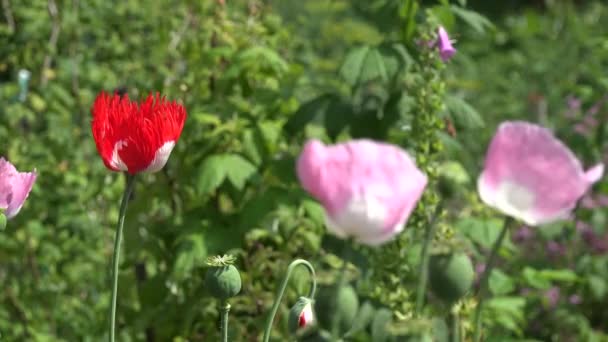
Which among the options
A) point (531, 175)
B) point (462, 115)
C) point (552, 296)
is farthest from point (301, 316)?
point (552, 296)

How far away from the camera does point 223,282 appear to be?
1231 millimetres

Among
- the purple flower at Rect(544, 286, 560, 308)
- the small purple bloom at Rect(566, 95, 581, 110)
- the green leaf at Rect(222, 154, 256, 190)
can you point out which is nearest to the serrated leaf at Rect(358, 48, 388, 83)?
the green leaf at Rect(222, 154, 256, 190)

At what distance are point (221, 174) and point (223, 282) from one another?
1.19 m

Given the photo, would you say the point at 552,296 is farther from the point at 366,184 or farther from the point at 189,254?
the point at 366,184

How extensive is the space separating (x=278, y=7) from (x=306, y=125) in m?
5.82

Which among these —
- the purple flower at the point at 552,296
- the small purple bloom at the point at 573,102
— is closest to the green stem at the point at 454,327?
the purple flower at the point at 552,296

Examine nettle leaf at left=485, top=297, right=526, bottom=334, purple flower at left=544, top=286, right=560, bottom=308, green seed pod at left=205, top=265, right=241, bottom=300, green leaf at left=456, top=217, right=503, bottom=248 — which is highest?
green seed pod at left=205, top=265, right=241, bottom=300

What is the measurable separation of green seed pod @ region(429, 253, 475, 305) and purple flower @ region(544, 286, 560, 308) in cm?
280

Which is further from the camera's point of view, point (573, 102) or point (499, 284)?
point (573, 102)

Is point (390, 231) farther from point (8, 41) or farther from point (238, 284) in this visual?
point (8, 41)

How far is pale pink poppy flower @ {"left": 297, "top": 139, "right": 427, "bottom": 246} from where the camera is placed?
973 millimetres

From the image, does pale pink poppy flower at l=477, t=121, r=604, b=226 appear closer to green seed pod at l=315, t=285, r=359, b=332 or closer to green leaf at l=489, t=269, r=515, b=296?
green seed pod at l=315, t=285, r=359, b=332

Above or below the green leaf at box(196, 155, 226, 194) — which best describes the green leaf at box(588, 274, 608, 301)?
below

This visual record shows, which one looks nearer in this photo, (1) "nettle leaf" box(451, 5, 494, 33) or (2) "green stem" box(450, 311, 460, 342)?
(2) "green stem" box(450, 311, 460, 342)
